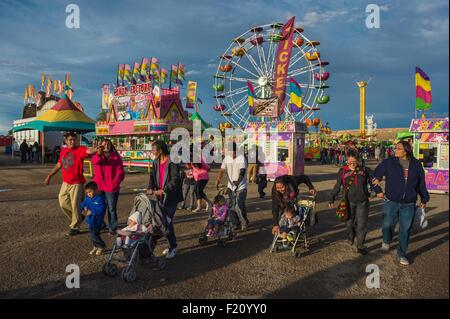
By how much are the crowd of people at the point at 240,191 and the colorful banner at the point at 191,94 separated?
1695 cm

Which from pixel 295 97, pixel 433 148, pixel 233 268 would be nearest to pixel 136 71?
pixel 295 97

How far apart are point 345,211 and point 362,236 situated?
1.44 feet

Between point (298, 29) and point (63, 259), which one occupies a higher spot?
point (298, 29)

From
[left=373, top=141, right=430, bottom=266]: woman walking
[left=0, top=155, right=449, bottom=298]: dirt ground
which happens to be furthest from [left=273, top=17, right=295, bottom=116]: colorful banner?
[left=373, top=141, right=430, bottom=266]: woman walking

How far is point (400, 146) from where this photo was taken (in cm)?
471

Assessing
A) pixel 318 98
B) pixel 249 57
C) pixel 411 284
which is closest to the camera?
pixel 411 284

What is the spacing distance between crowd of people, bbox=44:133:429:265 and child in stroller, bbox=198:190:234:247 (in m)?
0.02

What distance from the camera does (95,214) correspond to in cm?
479

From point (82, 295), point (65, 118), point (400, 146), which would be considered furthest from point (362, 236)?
point (65, 118)

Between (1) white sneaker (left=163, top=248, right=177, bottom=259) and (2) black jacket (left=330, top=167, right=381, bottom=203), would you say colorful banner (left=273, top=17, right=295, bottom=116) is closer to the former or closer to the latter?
(2) black jacket (left=330, top=167, right=381, bottom=203)
